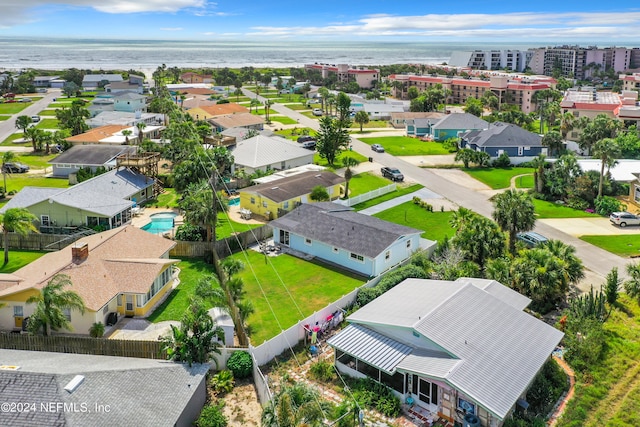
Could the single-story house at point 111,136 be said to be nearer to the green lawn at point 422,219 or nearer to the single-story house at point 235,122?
the single-story house at point 235,122

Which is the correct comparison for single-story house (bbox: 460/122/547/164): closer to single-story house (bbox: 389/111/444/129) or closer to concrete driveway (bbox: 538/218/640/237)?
concrete driveway (bbox: 538/218/640/237)

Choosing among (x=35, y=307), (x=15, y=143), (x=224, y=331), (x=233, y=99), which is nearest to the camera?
(x=224, y=331)

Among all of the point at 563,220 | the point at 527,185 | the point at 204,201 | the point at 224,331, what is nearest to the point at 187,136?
the point at 204,201

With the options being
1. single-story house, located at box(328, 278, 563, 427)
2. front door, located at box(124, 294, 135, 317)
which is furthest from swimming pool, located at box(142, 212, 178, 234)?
single-story house, located at box(328, 278, 563, 427)

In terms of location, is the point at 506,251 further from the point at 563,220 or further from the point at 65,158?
the point at 65,158

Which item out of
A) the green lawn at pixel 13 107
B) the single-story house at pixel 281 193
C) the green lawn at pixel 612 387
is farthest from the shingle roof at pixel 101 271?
the green lawn at pixel 13 107

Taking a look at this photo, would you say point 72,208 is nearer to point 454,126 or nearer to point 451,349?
point 451,349

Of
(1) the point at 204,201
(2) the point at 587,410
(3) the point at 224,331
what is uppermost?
(1) the point at 204,201
